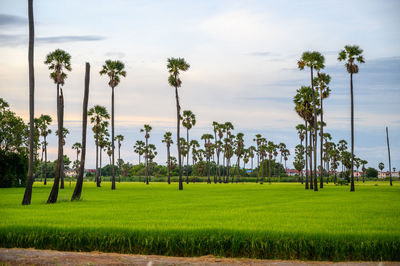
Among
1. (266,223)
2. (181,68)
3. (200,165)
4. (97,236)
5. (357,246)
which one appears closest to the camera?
(357,246)

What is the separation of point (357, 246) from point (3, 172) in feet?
236

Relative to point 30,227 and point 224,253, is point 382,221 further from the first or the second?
point 30,227

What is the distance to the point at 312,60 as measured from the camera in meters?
68.4

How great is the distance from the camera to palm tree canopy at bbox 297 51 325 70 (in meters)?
68.1

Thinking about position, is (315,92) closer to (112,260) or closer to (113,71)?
(113,71)

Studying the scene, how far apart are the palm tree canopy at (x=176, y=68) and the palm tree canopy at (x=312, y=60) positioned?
59.6 ft

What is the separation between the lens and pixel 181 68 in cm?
7388

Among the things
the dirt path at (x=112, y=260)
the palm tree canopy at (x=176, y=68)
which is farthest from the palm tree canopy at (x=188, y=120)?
the dirt path at (x=112, y=260)

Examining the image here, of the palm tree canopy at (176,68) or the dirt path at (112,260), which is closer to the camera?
the dirt path at (112,260)

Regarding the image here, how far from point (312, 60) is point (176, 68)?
2165 cm

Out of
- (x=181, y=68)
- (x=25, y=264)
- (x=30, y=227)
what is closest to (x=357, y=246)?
(x=25, y=264)

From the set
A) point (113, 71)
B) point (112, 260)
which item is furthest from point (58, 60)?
point (112, 260)

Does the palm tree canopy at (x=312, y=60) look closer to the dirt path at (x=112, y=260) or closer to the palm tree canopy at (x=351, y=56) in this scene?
the palm tree canopy at (x=351, y=56)

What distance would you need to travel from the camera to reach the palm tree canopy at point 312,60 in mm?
68125
